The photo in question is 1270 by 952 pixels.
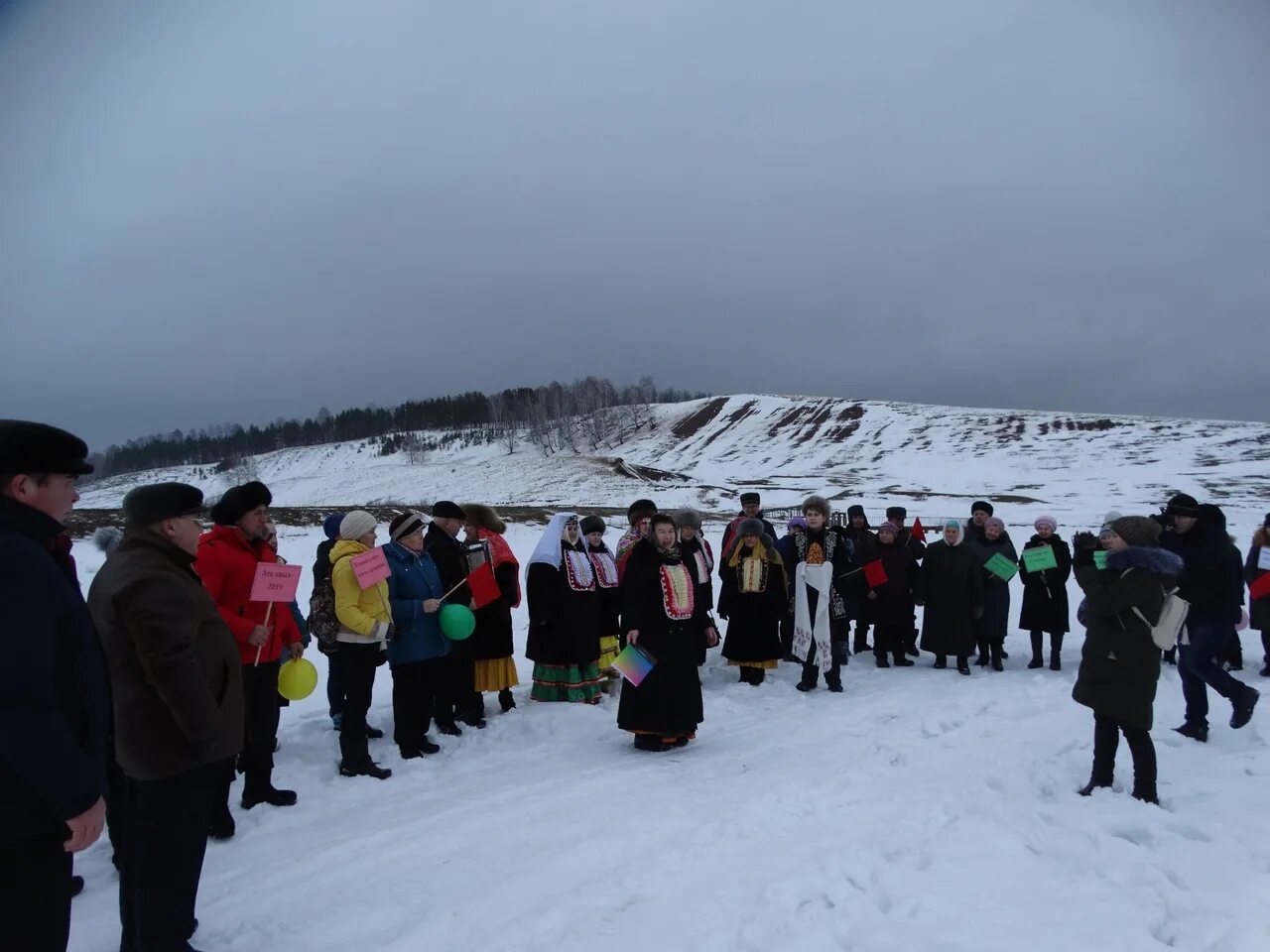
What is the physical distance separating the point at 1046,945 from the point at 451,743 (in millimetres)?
4645

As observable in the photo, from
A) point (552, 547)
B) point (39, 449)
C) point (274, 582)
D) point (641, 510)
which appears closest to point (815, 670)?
point (641, 510)

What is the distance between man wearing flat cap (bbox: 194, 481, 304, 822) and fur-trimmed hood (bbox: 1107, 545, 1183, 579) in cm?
535

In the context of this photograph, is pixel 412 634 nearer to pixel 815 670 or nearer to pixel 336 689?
pixel 336 689

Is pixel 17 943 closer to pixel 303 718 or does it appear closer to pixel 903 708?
pixel 303 718

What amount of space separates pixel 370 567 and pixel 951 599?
7.14m

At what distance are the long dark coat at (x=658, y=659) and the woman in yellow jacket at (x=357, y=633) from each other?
6.41ft

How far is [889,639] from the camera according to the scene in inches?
390

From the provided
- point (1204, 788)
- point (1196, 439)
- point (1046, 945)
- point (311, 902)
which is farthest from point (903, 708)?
point (1196, 439)

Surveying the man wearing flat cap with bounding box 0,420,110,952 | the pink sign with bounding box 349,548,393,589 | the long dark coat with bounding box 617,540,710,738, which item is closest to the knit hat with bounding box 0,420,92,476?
the man wearing flat cap with bounding box 0,420,110,952

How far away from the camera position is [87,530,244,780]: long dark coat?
2.93 m

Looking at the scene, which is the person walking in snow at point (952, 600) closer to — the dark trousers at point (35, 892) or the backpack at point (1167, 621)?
the backpack at point (1167, 621)

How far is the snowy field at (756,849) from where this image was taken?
3354mm

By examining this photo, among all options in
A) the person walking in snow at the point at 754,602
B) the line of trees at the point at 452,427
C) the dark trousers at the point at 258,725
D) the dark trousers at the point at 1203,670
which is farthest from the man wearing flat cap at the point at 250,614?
the line of trees at the point at 452,427

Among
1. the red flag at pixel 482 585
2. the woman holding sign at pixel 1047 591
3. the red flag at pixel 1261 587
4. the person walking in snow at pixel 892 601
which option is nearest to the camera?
the red flag at pixel 482 585
